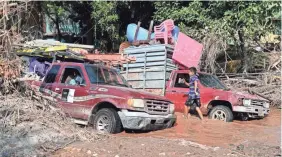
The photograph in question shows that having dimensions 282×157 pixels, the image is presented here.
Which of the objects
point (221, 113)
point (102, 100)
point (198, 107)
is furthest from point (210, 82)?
point (102, 100)

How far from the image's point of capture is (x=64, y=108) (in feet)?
32.1

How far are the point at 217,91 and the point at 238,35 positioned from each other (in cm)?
552

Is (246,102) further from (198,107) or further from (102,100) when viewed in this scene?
(102,100)

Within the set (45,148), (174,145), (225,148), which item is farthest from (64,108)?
(225,148)

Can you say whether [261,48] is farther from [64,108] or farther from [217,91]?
[64,108]

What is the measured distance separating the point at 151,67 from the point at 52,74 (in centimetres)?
394

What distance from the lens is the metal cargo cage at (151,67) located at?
13.0 metres

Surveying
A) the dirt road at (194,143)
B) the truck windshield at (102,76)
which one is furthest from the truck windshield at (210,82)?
the truck windshield at (102,76)

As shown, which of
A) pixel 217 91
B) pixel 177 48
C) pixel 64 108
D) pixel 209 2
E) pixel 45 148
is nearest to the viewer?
pixel 45 148

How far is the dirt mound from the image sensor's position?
7.15 m

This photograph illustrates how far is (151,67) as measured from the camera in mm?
13359

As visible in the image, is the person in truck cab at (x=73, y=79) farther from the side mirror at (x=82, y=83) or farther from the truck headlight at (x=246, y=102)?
the truck headlight at (x=246, y=102)

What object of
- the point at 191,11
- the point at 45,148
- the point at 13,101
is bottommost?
the point at 45,148

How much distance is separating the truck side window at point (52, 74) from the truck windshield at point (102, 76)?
1.03 m
